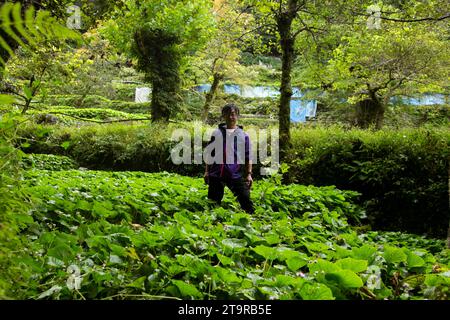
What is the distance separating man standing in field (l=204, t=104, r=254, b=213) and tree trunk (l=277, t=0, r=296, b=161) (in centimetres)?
476

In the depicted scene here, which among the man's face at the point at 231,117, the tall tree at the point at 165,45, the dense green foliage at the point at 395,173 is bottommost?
the dense green foliage at the point at 395,173

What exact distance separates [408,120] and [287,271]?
2313cm

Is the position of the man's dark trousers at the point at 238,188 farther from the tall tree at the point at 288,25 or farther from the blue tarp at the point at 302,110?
the blue tarp at the point at 302,110

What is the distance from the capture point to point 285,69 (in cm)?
1003

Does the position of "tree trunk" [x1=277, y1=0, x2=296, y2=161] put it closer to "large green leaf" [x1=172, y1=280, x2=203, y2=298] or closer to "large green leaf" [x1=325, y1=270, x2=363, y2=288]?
"large green leaf" [x1=325, y1=270, x2=363, y2=288]

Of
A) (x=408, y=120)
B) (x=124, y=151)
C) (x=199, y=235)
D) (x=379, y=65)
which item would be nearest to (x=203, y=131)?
(x=124, y=151)

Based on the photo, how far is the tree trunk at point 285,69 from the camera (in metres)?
9.51

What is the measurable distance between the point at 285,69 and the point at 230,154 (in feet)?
17.2

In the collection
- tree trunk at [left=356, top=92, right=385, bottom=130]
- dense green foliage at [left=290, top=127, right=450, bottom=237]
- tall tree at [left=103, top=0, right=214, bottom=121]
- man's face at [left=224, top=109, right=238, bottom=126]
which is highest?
tall tree at [left=103, top=0, right=214, bottom=121]

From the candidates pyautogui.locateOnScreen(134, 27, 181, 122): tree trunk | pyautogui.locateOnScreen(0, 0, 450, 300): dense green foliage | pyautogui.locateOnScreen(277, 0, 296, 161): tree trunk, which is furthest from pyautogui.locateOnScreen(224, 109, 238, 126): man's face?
pyautogui.locateOnScreen(134, 27, 181, 122): tree trunk

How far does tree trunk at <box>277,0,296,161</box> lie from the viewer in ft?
31.2

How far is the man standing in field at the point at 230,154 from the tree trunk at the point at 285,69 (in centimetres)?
476

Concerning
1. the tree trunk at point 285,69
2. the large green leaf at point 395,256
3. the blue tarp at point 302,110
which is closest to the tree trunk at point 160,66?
the tree trunk at point 285,69

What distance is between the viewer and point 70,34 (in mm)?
1461
